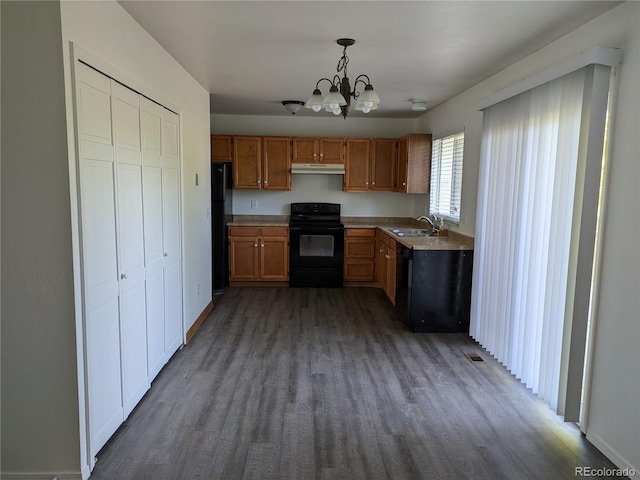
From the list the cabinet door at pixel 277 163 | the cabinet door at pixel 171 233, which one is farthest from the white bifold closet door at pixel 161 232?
the cabinet door at pixel 277 163

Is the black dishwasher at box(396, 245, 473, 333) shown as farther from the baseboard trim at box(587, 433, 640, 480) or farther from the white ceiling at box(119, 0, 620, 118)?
the baseboard trim at box(587, 433, 640, 480)

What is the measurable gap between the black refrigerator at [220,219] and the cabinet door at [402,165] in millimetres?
2410

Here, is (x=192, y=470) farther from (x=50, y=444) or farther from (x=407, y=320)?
(x=407, y=320)

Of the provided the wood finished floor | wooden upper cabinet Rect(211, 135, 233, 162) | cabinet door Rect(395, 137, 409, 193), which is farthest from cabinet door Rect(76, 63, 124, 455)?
cabinet door Rect(395, 137, 409, 193)

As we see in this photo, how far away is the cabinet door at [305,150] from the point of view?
6.25m

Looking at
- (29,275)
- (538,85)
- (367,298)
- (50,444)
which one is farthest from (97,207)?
(367,298)

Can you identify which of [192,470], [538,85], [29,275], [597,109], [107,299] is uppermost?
[538,85]

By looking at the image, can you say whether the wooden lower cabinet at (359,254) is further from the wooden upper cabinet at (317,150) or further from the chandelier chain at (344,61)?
the chandelier chain at (344,61)

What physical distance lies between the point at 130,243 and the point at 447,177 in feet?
12.7

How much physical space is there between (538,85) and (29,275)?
10.5ft

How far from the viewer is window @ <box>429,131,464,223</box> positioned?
16.1 ft

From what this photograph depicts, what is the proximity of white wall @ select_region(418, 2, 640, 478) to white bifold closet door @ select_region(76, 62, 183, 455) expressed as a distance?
2703mm

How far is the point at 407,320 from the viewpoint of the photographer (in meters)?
4.43

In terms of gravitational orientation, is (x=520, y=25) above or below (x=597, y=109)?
above
